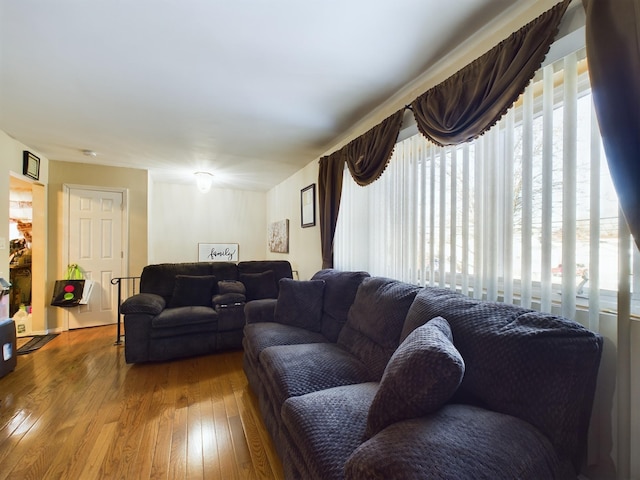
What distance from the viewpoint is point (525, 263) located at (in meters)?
1.39

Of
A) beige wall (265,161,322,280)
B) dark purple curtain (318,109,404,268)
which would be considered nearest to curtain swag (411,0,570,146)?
dark purple curtain (318,109,404,268)

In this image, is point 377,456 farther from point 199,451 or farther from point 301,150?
point 301,150

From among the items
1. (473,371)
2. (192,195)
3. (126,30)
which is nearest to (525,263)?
(473,371)

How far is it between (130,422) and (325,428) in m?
1.60

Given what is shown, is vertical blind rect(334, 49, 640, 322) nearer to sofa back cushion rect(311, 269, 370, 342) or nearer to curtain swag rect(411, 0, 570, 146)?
curtain swag rect(411, 0, 570, 146)

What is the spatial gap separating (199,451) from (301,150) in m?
3.06

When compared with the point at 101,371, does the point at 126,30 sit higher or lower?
higher

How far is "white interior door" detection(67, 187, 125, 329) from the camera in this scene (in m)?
3.87

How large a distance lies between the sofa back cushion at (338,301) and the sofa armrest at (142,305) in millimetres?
1807

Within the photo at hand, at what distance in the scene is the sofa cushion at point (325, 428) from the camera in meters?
0.93

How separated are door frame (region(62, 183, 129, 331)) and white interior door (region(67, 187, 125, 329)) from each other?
21 millimetres

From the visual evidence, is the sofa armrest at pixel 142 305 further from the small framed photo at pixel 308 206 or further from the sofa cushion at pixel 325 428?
the sofa cushion at pixel 325 428

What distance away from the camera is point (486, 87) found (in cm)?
140

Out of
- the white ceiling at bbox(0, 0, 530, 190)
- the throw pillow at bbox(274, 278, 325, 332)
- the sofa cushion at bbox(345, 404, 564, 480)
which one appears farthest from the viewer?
the throw pillow at bbox(274, 278, 325, 332)
